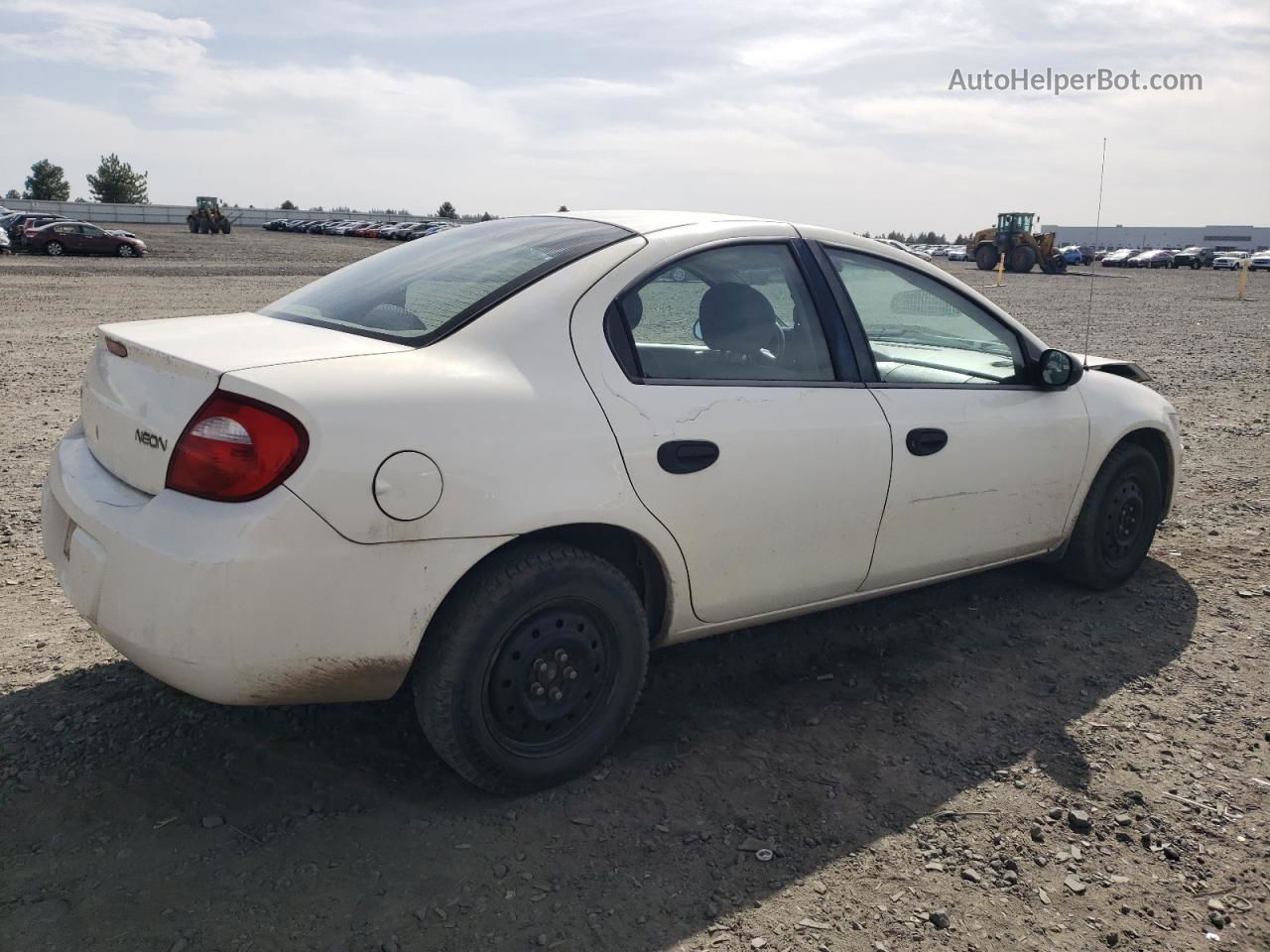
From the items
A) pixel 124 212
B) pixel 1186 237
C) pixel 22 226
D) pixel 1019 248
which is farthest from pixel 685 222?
pixel 1186 237

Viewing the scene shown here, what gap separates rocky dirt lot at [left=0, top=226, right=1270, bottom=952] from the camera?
2.50 metres

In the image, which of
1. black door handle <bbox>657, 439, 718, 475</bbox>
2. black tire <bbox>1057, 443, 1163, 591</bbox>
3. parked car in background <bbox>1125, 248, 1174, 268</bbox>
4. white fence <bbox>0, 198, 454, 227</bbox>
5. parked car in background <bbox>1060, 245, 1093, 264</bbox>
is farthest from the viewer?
white fence <bbox>0, 198, 454, 227</bbox>

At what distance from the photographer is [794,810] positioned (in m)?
2.99

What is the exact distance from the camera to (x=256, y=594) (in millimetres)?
2482

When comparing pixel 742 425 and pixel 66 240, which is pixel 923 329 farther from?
pixel 66 240

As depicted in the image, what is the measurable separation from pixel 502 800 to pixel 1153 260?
2724 inches

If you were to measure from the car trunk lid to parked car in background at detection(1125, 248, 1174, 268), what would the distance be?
226 ft

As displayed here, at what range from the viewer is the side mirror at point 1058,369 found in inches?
162

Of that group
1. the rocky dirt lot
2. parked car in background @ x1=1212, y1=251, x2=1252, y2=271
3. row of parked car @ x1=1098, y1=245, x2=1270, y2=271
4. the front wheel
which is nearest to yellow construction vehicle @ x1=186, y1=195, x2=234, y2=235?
the front wheel

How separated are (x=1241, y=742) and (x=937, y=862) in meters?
1.36

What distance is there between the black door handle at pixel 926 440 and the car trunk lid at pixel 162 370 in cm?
177

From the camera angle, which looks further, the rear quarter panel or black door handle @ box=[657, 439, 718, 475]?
black door handle @ box=[657, 439, 718, 475]

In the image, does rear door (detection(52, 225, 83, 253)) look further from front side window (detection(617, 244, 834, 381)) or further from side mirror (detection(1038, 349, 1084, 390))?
side mirror (detection(1038, 349, 1084, 390))


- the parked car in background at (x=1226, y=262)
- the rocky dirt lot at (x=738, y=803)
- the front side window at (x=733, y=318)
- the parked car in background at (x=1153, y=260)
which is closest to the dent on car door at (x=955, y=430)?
the front side window at (x=733, y=318)
